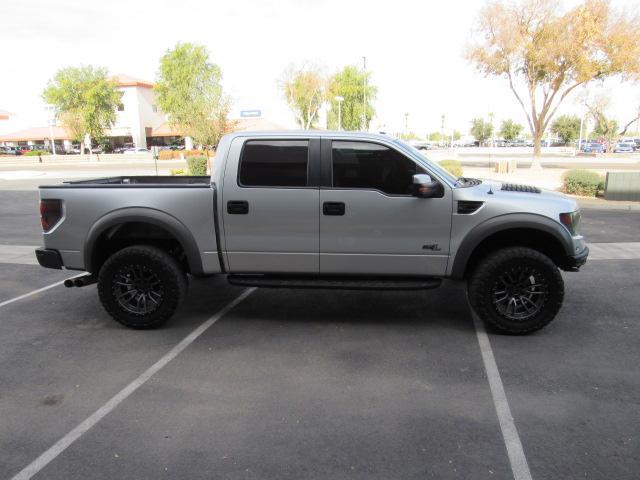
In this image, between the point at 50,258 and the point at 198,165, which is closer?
the point at 50,258

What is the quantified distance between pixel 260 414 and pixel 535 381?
2.18 meters

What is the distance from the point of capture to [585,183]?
627 inches

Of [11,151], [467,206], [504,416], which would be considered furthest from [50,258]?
[11,151]

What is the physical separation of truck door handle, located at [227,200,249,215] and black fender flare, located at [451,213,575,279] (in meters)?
2.07

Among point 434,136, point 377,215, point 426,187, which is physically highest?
point 434,136

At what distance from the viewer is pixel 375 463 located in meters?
2.94

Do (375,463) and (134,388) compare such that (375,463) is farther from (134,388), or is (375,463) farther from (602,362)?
(602,362)

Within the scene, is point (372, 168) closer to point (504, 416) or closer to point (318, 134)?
point (318, 134)

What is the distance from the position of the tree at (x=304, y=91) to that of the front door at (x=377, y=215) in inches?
2102

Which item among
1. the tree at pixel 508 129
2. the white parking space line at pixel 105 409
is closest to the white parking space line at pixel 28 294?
the white parking space line at pixel 105 409

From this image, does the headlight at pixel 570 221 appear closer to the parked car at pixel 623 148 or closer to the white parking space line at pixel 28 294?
the white parking space line at pixel 28 294

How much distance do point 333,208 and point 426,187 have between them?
884 millimetres

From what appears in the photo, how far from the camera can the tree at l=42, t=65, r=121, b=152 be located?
6047 cm

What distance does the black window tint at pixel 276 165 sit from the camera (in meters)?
4.83
